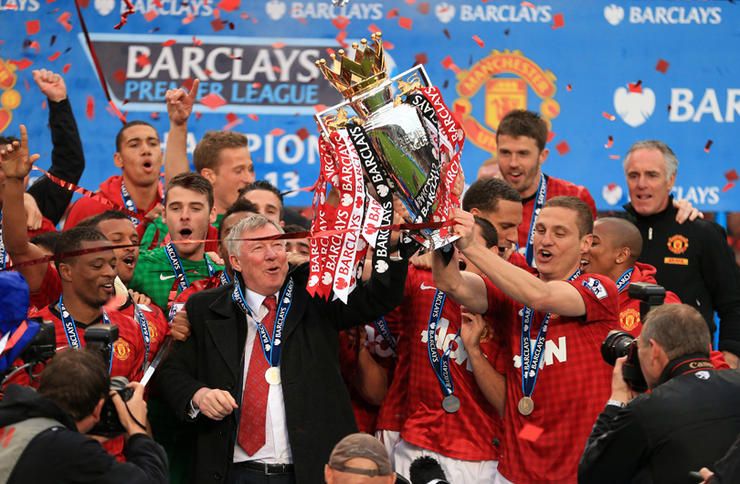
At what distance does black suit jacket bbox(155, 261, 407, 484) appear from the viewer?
4988mm

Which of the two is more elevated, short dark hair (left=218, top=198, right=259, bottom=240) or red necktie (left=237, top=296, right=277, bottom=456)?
short dark hair (left=218, top=198, right=259, bottom=240)

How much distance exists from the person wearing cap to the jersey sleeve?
48.7 inches

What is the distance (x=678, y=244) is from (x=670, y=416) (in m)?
2.47

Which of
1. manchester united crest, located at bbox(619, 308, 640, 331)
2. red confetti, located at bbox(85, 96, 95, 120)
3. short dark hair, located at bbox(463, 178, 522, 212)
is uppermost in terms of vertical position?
red confetti, located at bbox(85, 96, 95, 120)

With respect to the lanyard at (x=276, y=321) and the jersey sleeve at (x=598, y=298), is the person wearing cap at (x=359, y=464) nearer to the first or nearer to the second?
the lanyard at (x=276, y=321)

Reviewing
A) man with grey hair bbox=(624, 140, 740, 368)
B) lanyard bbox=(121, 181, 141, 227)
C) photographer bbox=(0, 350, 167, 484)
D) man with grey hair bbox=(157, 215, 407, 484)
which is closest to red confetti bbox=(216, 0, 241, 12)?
lanyard bbox=(121, 181, 141, 227)

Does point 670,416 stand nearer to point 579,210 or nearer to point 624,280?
point 579,210

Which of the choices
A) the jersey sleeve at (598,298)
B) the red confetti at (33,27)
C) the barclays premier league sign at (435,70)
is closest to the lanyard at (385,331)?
the jersey sleeve at (598,298)

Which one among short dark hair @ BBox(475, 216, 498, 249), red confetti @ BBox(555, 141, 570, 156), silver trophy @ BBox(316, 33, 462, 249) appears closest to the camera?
silver trophy @ BBox(316, 33, 462, 249)

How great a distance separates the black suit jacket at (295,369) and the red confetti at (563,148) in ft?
10.6

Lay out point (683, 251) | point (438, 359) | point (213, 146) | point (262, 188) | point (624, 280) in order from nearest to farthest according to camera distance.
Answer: point (438, 359)
point (624, 280)
point (262, 188)
point (683, 251)
point (213, 146)

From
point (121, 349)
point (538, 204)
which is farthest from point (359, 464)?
point (538, 204)

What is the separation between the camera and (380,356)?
574cm

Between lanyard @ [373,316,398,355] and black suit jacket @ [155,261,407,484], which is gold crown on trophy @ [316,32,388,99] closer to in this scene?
black suit jacket @ [155,261,407,484]
